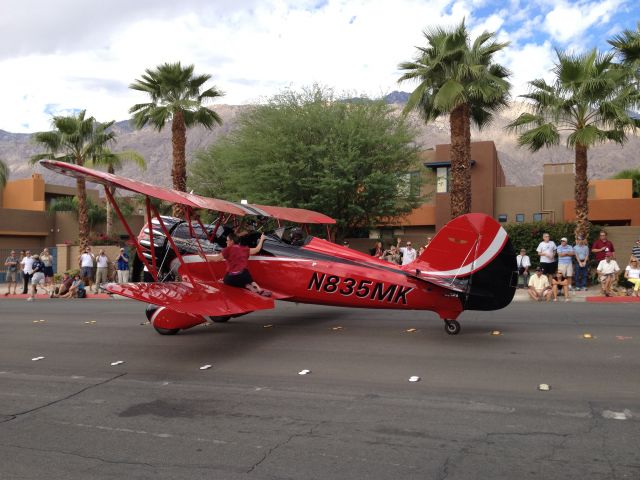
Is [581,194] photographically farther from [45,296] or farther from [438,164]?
[45,296]

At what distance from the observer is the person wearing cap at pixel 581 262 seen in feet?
57.9

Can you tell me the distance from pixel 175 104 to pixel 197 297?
1771 centimetres

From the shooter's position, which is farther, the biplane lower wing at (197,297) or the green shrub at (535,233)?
the green shrub at (535,233)

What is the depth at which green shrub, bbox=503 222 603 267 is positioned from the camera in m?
21.3

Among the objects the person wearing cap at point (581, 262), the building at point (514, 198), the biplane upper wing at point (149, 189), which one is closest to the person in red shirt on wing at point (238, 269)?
the biplane upper wing at point (149, 189)

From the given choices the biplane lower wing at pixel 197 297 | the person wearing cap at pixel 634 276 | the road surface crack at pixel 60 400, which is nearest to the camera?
the road surface crack at pixel 60 400

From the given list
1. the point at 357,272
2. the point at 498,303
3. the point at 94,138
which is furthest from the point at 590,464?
the point at 94,138

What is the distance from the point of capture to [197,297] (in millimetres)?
9023

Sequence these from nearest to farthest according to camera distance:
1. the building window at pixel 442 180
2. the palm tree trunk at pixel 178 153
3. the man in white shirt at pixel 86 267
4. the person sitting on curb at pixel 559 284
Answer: the person sitting on curb at pixel 559 284, the man in white shirt at pixel 86 267, the palm tree trunk at pixel 178 153, the building window at pixel 442 180

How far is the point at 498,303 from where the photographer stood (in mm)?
8680

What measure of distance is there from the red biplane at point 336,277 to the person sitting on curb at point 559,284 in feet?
25.9

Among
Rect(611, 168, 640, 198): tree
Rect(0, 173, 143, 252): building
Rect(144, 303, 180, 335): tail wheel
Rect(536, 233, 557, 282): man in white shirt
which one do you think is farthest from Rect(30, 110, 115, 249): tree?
Rect(611, 168, 640, 198): tree

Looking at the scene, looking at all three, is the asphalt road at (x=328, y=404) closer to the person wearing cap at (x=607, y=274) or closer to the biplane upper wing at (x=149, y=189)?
the biplane upper wing at (x=149, y=189)

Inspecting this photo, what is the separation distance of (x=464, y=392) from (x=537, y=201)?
35201mm
